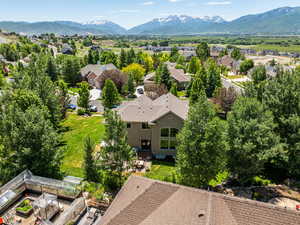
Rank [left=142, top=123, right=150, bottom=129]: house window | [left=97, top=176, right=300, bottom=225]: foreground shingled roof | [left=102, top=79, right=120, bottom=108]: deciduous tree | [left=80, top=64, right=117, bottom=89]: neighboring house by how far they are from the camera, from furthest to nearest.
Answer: [left=80, top=64, right=117, bottom=89]: neighboring house
[left=102, top=79, right=120, bottom=108]: deciduous tree
[left=142, top=123, right=150, bottom=129]: house window
[left=97, top=176, right=300, bottom=225]: foreground shingled roof

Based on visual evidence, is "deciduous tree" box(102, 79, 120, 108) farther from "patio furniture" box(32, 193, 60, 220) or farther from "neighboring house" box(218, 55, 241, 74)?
"neighboring house" box(218, 55, 241, 74)

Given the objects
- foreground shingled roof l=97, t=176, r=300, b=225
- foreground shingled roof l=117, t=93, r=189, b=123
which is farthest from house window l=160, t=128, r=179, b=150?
foreground shingled roof l=97, t=176, r=300, b=225

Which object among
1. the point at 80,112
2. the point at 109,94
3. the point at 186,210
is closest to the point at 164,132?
the point at 186,210

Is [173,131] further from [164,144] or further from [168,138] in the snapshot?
[164,144]

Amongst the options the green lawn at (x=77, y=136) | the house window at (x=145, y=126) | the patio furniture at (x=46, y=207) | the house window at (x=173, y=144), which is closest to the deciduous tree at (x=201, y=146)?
the house window at (x=173, y=144)

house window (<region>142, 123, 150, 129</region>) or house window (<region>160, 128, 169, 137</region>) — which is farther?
house window (<region>142, 123, 150, 129</region>)
